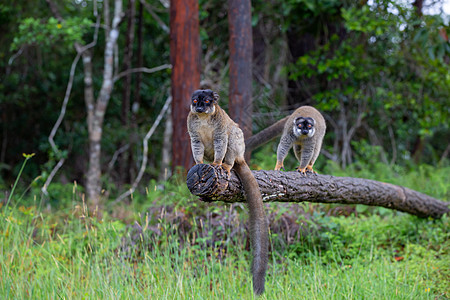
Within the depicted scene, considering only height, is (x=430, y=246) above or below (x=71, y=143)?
below

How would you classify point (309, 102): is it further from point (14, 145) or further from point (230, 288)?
point (14, 145)

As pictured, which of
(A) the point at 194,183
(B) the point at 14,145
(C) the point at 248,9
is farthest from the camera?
(B) the point at 14,145

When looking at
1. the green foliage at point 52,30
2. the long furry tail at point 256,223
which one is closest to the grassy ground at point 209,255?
the long furry tail at point 256,223

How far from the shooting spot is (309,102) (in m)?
10.6

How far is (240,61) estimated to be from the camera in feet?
21.4

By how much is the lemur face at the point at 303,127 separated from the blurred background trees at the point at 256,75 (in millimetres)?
2735

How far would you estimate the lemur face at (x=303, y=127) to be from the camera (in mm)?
4098

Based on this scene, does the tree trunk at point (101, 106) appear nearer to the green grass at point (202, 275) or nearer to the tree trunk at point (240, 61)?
the tree trunk at point (240, 61)

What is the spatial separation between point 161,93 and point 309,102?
4196mm

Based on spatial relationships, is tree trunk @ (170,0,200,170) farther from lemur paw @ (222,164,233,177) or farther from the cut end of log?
the cut end of log

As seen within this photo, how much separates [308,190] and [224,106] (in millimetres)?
4150

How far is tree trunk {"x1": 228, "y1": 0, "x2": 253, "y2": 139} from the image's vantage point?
6.32 metres

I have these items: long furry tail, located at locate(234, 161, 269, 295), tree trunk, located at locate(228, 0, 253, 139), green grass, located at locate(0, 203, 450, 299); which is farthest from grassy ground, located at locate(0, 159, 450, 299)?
tree trunk, located at locate(228, 0, 253, 139)

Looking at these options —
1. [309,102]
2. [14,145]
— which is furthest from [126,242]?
[14,145]
